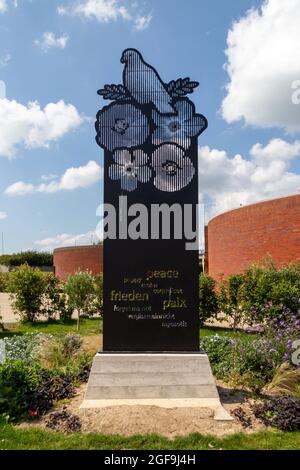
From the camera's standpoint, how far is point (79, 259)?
144 feet

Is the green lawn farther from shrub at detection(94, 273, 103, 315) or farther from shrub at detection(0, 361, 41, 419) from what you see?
shrub at detection(0, 361, 41, 419)

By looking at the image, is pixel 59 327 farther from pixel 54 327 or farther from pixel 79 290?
pixel 79 290

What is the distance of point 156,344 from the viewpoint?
5.50 metres

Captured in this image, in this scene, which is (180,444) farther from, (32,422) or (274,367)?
(274,367)

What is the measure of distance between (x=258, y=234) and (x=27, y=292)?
12.5 metres

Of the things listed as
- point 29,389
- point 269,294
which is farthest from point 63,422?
point 269,294

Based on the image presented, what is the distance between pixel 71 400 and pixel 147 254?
209 centimetres

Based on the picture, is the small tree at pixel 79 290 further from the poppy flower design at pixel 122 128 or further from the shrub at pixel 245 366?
the poppy flower design at pixel 122 128

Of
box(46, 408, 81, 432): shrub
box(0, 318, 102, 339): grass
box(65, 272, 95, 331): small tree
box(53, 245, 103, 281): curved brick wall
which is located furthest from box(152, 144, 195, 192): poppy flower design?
box(53, 245, 103, 281): curved brick wall

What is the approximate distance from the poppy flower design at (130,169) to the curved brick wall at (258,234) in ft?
43.3

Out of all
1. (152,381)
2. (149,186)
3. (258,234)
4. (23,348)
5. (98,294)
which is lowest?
(23,348)

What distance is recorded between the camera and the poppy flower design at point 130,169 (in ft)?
18.4

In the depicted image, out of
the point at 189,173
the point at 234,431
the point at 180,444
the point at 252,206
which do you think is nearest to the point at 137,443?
the point at 180,444

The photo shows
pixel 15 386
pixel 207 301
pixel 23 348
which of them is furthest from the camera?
pixel 207 301
